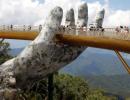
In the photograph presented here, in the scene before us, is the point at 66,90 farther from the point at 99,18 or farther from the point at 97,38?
the point at 97,38

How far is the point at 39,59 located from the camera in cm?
4072

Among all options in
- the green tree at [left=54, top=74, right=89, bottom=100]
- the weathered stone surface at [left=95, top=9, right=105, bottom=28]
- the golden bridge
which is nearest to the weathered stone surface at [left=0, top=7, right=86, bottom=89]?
the golden bridge

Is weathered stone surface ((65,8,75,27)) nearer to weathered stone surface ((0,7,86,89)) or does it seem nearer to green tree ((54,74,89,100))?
weathered stone surface ((0,7,86,89))

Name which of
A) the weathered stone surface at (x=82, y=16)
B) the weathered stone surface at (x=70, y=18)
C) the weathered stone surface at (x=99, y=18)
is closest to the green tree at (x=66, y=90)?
the weathered stone surface at (x=70, y=18)

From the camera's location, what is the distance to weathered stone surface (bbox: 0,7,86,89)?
40500 mm

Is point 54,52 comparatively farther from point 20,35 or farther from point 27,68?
point 20,35

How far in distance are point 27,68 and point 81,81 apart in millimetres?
66508

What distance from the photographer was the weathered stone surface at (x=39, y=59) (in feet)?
133

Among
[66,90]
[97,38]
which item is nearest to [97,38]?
[97,38]

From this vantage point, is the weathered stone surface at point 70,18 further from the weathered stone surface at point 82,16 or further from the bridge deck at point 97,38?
the bridge deck at point 97,38

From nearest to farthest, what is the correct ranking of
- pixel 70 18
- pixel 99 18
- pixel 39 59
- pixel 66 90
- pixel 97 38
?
pixel 97 38
pixel 39 59
pixel 99 18
pixel 70 18
pixel 66 90

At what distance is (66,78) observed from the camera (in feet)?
326

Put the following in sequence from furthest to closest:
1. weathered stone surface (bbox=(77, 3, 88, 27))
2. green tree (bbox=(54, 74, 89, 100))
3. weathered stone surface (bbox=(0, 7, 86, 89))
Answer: green tree (bbox=(54, 74, 89, 100)), weathered stone surface (bbox=(77, 3, 88, 27)), weathered stone surface (bbox=(0, 7, 86, 89))

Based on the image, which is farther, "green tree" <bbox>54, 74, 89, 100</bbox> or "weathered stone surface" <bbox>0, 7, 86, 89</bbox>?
"green tree" <bbox>54, 74, 89, 100</bbox>
